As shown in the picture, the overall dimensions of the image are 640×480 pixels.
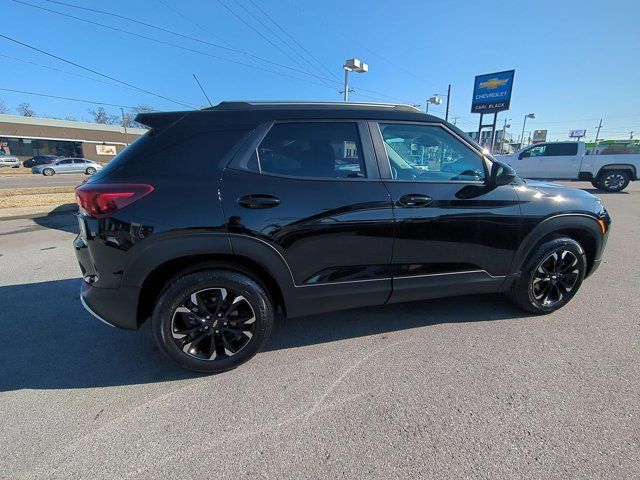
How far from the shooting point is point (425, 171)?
3055mm

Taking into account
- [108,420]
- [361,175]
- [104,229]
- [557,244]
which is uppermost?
[361,175]

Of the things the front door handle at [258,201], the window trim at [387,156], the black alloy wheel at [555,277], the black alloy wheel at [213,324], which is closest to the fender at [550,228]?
the black alloy wheel at [555,277]

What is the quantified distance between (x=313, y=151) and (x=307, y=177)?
24cm

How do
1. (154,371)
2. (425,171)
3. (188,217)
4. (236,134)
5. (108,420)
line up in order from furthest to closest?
(425,171) → (154,371) → (236,134) → (188,217) → (108,420)

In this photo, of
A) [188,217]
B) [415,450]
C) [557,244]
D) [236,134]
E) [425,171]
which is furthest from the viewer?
[557,244]

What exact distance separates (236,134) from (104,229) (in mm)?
1084

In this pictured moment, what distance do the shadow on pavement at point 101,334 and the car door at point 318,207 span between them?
60 cm

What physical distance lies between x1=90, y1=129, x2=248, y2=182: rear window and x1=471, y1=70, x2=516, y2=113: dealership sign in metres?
28.4

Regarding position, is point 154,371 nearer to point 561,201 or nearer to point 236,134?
point 236,134

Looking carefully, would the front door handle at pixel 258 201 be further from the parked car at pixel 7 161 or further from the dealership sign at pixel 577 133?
the dealership sign at pixel 577 133

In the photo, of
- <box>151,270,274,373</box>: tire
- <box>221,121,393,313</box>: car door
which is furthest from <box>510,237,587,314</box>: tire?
<box>151,270,274,373</box>: tire

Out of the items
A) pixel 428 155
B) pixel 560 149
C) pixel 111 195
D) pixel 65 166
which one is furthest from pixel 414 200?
pixel 65 166

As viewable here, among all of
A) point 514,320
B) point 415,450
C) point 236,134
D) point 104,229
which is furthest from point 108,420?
point 514,320

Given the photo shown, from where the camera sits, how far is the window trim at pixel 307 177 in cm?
241
